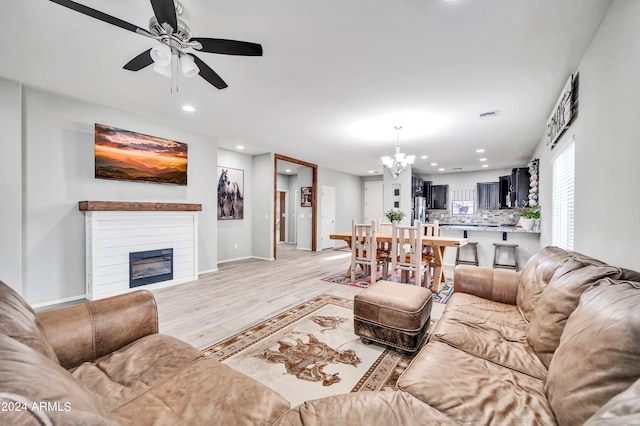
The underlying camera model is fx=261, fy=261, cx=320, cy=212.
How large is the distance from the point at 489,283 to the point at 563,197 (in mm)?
2036

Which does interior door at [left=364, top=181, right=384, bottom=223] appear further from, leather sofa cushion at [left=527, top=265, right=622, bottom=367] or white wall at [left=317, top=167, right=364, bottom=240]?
leather sofa cushion at [left=527, top=265, right=622, bottom=367]

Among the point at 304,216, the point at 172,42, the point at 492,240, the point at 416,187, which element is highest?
the point at 172,42

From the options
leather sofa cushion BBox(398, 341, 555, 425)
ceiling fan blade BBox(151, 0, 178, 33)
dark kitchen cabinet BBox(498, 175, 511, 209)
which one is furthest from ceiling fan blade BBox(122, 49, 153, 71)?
dark kitchen cabinet BBox(498, 175, 511, 209)

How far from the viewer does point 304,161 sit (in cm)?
731

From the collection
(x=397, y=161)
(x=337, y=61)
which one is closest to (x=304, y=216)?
(x=397, y=161)

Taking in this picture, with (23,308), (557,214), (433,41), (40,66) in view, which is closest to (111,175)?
(40,66)

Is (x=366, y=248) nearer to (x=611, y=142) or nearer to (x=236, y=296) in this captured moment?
(x=236, y=296)

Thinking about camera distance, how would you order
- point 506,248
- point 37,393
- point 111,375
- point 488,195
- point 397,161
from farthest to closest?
point 488,195 → point 506,248 → point 397,161 → point 111,375 → point 37,393

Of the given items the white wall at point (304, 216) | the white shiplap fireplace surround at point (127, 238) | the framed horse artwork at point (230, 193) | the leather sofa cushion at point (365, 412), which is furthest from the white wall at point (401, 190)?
the leather sofa cushion at point (365, 412)

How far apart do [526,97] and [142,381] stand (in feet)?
14.7

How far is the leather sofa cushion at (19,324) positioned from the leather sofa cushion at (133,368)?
0.78 feet

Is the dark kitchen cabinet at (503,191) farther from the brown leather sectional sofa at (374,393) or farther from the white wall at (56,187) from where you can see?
the white wall at (56,187)

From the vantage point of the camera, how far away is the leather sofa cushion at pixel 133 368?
107 centimetres

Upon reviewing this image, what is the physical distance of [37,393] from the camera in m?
0.49
